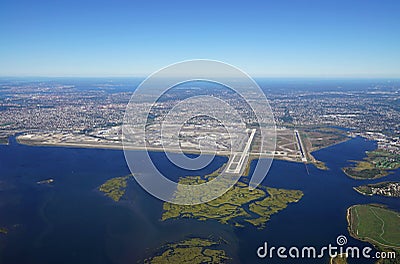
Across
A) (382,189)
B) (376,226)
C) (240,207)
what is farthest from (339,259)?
(382,189)

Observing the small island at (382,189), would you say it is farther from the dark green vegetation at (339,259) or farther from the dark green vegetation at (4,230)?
the dark green vegetation at (4,230)

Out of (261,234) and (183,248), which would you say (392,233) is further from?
(183,248)

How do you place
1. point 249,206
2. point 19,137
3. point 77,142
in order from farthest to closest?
point 19,137 < point 77,142 < point 249,206

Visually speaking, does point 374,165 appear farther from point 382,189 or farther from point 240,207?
point 240,207

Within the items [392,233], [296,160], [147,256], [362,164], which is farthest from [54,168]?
[362,164]

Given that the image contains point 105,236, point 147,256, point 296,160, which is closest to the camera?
point 147,256
